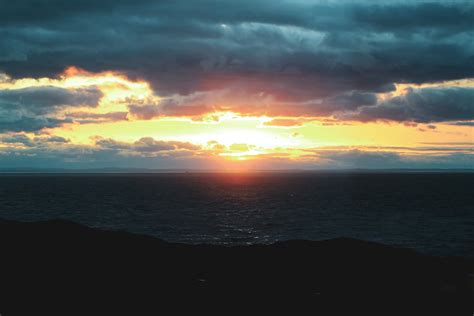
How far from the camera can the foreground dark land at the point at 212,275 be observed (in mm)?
22594

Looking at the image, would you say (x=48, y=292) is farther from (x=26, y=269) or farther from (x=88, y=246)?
(x=88, y=246)

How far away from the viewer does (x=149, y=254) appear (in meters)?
31.8

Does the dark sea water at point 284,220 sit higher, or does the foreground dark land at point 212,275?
the foreground dark land at point 212,275

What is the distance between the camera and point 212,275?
28.0 metres

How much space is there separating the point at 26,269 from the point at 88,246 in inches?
212

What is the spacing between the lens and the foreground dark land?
2259cm

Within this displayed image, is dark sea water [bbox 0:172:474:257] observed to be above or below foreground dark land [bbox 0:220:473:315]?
below

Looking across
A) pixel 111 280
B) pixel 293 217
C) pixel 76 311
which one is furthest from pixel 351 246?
pixel 293 217

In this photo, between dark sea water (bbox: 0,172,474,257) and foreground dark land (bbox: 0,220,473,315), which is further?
→ dark sea water (bbox: 0,172,474,257)

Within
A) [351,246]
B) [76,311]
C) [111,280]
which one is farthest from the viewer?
[351,246]

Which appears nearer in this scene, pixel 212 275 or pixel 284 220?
pixel 212 275

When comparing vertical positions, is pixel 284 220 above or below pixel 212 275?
below

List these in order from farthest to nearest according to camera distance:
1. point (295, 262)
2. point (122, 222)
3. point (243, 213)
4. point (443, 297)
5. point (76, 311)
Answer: point (243, 213)
point (122, 222)
point (295, 262)
point (443, 297)
point (76, 311)

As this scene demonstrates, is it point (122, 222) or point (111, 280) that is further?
point (122, 222)
